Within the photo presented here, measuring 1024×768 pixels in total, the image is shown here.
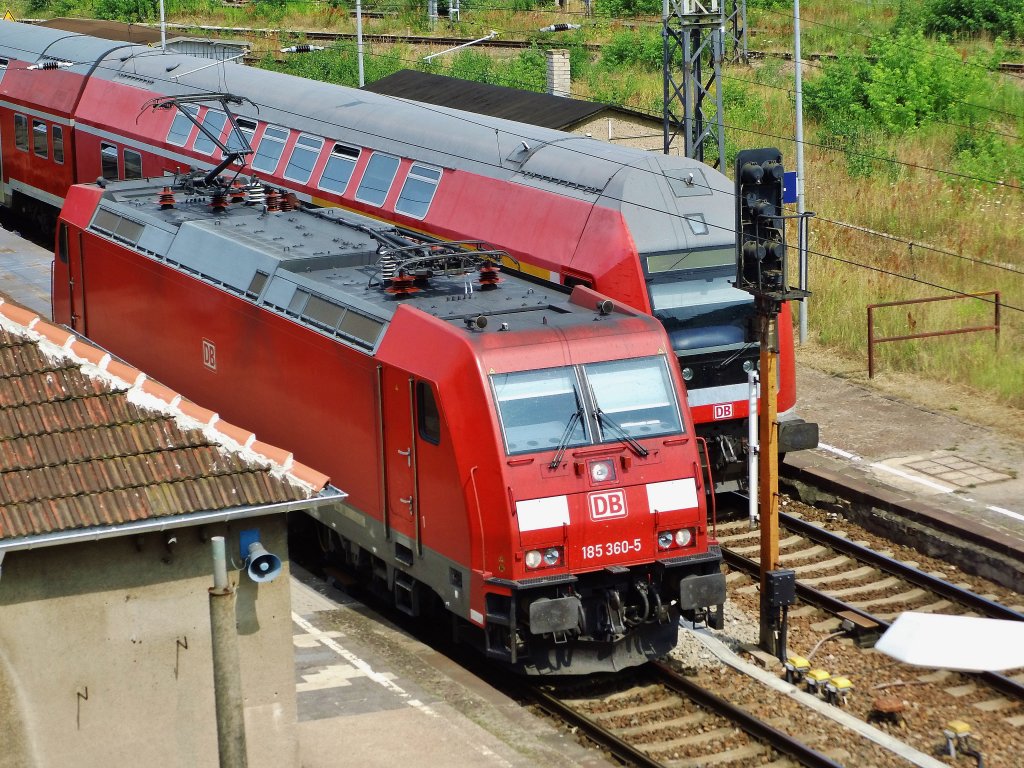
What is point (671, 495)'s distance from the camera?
12.8 meters

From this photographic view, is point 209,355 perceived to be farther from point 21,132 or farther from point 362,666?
point 21,132

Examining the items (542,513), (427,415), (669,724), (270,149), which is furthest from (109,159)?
(669,724)

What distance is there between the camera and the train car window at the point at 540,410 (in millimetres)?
12430

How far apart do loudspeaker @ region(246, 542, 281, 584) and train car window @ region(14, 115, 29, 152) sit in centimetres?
2244

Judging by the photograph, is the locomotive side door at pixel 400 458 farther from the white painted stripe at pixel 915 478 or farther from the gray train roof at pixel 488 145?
the white painted stripe at pixel 915 478

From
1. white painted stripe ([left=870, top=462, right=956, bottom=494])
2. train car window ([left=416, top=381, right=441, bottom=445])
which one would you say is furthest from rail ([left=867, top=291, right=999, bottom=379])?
train car window ([left=416, top=381, right=441, bottom=445])

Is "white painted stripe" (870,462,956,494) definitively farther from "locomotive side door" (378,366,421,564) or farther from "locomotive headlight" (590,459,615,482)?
"locomotive side door" (378,366,421,564)

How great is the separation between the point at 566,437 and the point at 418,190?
330 inches

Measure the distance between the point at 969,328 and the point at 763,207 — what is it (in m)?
10.1

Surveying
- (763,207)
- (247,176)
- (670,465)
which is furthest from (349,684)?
(247,176)

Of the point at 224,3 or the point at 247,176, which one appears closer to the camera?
the point at 247,176

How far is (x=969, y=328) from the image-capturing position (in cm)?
2280

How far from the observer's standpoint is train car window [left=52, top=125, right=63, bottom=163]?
28.6m

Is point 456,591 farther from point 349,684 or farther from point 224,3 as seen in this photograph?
point 224,3
